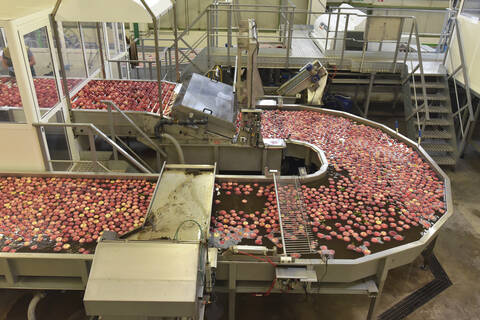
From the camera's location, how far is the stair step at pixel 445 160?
6.79m

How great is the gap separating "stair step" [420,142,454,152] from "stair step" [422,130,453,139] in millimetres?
130

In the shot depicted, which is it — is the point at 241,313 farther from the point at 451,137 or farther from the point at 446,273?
the point at 451,137

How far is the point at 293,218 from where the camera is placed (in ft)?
13.0

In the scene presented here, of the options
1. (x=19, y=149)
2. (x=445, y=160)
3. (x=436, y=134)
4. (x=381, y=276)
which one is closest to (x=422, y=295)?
(x=381, y=276)

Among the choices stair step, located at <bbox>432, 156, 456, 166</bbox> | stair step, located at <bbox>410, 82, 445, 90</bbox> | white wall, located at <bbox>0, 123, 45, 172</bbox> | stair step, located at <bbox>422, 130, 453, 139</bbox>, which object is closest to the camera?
white wall, located at <bbox>0, 123, 45, 172</bbox>

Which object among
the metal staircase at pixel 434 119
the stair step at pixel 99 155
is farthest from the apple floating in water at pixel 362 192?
the stair step at pixel 99 155

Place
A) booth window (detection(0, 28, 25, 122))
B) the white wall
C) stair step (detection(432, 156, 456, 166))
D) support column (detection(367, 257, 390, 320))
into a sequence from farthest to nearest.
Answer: stair step (detection(432, 156, 456, 166)) < the white wall < booth window (detection(0, 28, 25, 122)) < support column (detection(367, 257, 390, 320))

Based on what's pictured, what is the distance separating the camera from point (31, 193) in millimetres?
4316

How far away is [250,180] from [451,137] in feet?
14.7

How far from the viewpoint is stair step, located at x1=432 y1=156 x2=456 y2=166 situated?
6.79 m

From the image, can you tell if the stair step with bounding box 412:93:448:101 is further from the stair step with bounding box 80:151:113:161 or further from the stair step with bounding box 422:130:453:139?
the stair step with bounding box 80:151:113:161

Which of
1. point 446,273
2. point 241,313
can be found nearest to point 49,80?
point 241,313

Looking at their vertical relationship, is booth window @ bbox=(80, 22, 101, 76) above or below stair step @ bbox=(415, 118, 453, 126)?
above

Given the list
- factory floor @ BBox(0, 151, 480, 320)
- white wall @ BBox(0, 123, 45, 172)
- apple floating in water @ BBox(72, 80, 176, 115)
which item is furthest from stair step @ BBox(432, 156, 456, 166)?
white wall @ BBox(0, 123, 45, 172)
